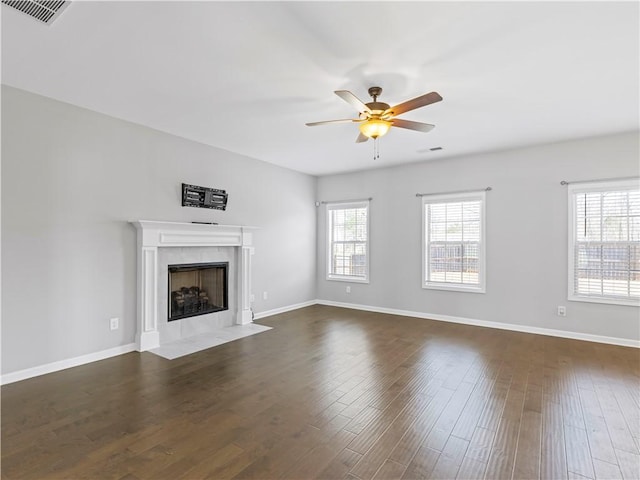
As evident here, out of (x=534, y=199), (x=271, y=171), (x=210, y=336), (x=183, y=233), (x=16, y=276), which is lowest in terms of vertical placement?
(x=210, y=336)

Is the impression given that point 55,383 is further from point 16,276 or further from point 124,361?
point 16,276

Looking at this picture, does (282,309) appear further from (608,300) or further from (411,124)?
(608,300)

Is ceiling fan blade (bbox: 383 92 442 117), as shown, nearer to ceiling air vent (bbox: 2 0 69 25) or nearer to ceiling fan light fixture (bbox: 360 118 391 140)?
ceiling fan light fixture (bbox: 360 118 391 140)

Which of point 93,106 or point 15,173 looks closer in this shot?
point 15,173

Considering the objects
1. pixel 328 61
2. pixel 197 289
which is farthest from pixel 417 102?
pixel 197 289

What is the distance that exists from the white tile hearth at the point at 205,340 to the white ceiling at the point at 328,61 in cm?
282

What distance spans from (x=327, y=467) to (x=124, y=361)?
9.25 feet

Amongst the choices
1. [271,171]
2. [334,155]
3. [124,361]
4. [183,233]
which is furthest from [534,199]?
[124,361]

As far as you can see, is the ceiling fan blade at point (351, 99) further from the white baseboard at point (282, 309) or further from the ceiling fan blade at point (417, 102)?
the white baseboard at point (282, 309)

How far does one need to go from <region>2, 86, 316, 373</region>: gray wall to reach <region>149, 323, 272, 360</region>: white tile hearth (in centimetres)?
51

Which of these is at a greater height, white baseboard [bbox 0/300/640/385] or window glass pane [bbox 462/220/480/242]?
window glass pane [bbox 462/220/480/242]

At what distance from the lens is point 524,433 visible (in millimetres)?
2309

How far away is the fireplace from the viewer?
4559 mm

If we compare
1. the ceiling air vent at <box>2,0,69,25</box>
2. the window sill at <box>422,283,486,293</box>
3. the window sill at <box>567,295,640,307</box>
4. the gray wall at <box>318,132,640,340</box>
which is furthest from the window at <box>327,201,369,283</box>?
the ceiling air vent at <box>2,0,69,25</box>
